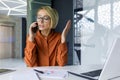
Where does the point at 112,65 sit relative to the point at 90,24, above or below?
below

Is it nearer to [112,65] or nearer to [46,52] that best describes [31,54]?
[46,52]

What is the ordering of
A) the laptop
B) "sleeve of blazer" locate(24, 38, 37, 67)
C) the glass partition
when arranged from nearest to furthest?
the laptop < "sleeve of blazer" locate(24, 38, 37, 67) < the glass partition

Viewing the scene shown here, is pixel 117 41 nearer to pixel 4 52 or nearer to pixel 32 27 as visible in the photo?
pixel 32 27

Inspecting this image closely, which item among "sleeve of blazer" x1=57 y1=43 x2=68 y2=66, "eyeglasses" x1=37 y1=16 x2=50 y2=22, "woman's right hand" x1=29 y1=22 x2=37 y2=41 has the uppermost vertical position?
"eyeglasses" x1=37 y1=16 x2=50 y2=22

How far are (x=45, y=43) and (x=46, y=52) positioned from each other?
0.31 feet

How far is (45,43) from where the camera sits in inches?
84.9

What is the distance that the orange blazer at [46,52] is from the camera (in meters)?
2.13

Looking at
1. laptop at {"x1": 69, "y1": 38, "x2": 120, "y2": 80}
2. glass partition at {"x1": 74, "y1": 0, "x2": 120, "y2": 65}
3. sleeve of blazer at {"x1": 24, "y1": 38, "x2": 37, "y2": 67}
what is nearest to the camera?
laptop at {"x1": 69, "y1": 38, "x2": 120, "y2": 80}

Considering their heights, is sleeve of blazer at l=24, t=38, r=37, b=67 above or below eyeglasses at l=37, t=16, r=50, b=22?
below

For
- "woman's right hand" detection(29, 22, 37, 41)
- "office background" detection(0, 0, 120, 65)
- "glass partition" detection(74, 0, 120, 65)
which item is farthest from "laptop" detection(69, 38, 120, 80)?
"glass partition" detection(74, 0, 120, 65)

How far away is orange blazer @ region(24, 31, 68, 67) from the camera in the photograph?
2.13 meters

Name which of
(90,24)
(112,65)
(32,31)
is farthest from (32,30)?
(90,24)

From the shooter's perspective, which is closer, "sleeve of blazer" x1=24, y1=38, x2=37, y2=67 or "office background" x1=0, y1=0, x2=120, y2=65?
"sleeve of blazer" x1=24, y1=38, x2=37, y2=67

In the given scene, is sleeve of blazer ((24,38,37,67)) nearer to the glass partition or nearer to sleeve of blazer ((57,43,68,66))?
sleeve of blazer ((57,43,68,66))
